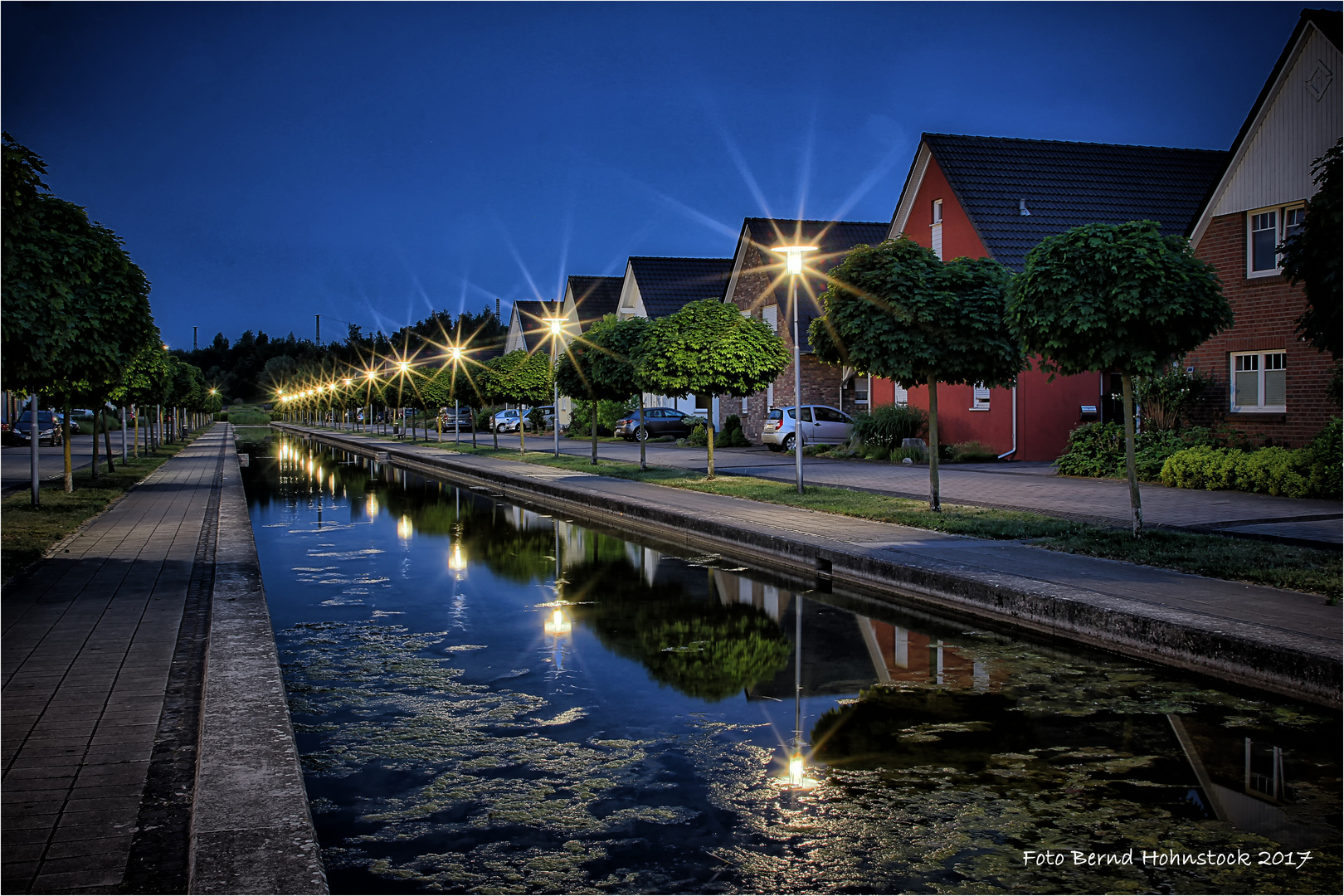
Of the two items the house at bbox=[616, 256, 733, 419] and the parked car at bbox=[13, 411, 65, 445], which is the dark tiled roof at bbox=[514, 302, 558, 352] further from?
the parked car at bbox=[13, 411, 65, 445]

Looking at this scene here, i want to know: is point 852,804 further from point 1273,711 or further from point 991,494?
point 991,494

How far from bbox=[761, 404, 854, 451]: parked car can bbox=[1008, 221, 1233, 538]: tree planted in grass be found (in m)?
22.1

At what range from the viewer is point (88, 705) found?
591 centimetres

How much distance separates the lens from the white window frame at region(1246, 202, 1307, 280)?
68.3 ft

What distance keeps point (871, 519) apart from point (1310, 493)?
754cm

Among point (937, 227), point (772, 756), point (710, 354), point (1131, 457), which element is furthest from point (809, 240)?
point (772, 756)

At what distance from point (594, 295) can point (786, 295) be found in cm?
2982

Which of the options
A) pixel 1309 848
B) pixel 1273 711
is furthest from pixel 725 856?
pixel 1273 711

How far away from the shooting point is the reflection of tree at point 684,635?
24.3 ft

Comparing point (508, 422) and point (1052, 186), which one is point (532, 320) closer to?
point (508, 422)

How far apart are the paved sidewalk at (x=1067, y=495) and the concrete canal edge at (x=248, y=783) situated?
10.8 metres

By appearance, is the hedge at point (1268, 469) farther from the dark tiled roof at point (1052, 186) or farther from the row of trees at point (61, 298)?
the row of trees at point (61, 298)

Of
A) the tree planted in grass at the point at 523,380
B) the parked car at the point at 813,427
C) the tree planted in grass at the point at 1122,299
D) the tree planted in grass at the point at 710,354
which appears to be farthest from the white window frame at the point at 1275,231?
the tree planted in grass at the point at 523,380

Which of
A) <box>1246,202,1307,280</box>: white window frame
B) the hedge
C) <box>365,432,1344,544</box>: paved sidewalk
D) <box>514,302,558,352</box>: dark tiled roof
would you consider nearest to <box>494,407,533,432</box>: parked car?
<box>514,302,558,352</box>: dark tiled roof
